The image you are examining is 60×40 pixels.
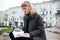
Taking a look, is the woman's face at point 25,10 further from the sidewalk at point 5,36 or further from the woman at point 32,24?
the sidewalk at point 5,36

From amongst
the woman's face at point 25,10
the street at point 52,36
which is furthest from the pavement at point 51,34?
the woman's face at point 25,10

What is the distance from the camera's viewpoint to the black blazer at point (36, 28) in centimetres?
157

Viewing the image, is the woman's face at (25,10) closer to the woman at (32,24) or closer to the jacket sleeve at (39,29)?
the woman at (32,24)

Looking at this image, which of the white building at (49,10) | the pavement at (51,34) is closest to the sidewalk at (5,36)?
→ the pavement at (51,34)

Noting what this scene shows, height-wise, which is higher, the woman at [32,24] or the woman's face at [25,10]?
the woman's face at [25,10]

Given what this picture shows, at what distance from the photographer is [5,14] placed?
65.4 inches

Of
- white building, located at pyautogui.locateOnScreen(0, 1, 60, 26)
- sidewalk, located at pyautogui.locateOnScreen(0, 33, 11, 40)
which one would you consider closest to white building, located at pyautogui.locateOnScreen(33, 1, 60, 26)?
white building, located at pyautogui.locateOnScreen(0, 1, 60, 26)

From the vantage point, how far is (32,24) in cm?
159

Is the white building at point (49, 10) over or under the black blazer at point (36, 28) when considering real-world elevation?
over

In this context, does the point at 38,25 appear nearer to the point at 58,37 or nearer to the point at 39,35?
the point at 39,35

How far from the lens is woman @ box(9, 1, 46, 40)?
5.14 ft

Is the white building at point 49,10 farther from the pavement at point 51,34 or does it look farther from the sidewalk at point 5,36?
the sidewalk at point 5,36

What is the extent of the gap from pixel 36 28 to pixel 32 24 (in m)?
0.05

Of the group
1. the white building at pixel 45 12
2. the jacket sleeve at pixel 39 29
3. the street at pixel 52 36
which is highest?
the white building at pixel 45 12
